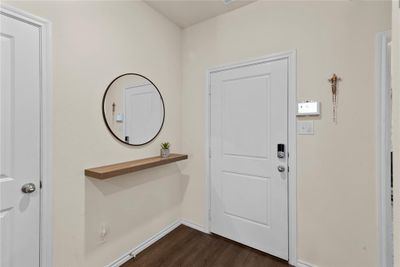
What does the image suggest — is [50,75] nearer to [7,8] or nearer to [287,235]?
[7,8]

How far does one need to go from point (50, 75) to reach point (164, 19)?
5.13ft

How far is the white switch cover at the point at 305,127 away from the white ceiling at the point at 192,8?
1434 mm

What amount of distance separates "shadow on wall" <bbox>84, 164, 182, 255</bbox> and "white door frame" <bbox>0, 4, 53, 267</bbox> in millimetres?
277

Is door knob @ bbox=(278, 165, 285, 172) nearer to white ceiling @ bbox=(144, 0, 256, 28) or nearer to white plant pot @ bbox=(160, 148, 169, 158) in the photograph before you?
white plant pot @ bbox=(160, 148, 169, 158)

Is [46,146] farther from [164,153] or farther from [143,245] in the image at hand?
[143,245]

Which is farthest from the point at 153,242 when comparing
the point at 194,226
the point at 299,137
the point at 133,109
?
the point at 299,137

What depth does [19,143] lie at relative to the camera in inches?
52.0

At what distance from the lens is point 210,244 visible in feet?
7.38

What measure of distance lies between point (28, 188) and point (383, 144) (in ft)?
8.64

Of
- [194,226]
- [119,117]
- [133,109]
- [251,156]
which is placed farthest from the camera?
[194,226]

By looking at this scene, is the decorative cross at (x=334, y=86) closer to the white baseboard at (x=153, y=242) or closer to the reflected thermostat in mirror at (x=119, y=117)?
the white baseboard at (x=153, y=242)

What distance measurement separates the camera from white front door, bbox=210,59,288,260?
1996mm

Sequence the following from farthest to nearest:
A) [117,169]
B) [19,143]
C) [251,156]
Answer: [251,156]
[117,169]
[19,143]

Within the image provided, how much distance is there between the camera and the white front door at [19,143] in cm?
127
